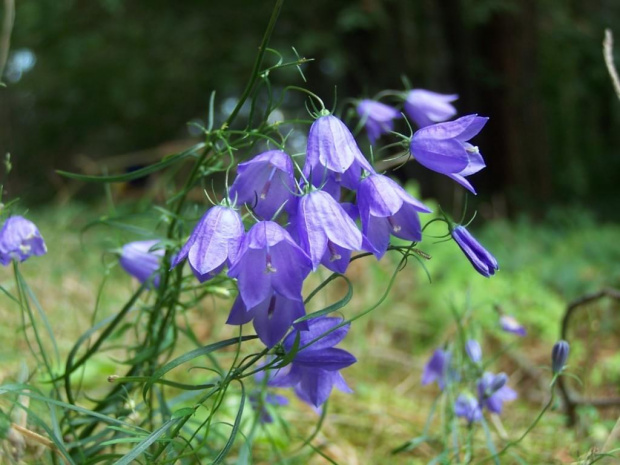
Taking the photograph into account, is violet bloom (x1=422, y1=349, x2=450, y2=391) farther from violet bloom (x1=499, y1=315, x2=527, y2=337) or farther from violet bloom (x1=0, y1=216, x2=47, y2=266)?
violet bloom (x1=0, y1=216, x2=47, y2=266)

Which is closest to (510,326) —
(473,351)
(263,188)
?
(473,351)

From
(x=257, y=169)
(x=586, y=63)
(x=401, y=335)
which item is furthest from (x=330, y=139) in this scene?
(x=586, y=63)

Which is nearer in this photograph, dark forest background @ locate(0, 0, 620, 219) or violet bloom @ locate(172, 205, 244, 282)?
violet bloom @ locate(172, 205, 244, 282)

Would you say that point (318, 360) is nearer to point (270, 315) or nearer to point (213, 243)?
point (270, 315)

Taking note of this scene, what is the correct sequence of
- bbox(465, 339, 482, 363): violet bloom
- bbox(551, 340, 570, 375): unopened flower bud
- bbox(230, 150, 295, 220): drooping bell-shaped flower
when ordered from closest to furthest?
bbox(230, 150, 295, 220): drooping bell-shaped flower < bbox(551, 340, 570, 375): unopened flower bud < bbox(465, 339, 482, 363): violet bloom

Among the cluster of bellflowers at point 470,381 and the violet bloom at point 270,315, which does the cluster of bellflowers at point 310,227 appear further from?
the cluster of bellflowers at point 470,381

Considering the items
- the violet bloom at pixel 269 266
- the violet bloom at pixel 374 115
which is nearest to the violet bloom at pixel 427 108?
the violet bloom at pixel 374 115

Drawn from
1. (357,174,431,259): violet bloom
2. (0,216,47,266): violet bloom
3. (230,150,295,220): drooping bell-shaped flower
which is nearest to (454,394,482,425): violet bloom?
(357,174,431,259): violet bloom

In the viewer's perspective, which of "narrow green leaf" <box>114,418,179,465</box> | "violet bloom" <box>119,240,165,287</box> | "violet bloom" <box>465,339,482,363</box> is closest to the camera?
"narrow green leaf" <box>114,418,179,465</box>
